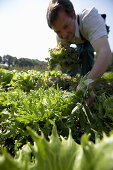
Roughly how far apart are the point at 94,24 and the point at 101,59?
0.64m

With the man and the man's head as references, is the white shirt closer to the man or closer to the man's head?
the man

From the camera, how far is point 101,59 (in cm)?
172

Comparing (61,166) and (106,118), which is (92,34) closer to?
(106,118)

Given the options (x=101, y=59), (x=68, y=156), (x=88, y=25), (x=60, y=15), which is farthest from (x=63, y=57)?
(x=68, y=156)

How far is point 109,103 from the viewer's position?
1.29 metres

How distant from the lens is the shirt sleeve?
1.91 m

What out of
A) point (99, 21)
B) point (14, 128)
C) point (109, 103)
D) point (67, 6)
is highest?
point (67, 6)

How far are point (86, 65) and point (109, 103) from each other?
2.11m

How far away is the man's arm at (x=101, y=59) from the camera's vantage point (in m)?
1.67

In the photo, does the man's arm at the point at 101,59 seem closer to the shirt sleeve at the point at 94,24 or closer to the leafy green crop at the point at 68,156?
the shirt sleeve at the point at 94,24

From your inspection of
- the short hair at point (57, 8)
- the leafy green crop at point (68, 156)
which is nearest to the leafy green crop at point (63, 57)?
the short hair at point (57, 8)

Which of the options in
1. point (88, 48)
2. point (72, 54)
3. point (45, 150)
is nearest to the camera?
point (45, 150)

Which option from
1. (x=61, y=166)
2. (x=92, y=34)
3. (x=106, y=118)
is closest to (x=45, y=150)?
(x=61, y=166)

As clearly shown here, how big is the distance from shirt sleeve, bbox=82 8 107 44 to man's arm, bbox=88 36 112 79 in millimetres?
87
